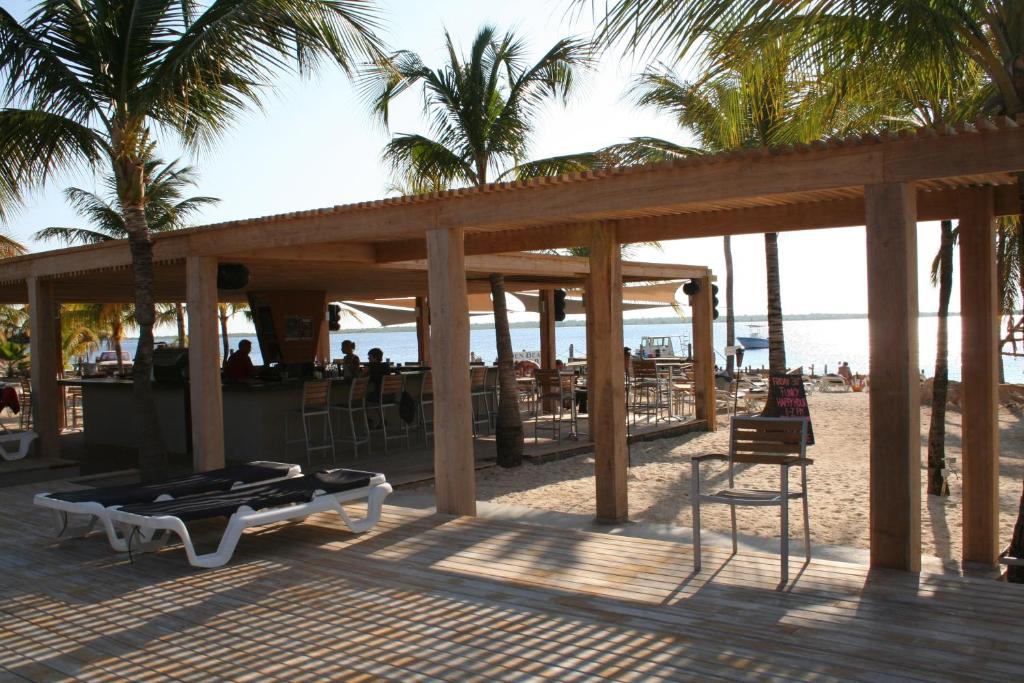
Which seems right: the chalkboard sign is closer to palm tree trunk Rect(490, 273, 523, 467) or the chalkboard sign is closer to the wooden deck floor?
palm tree trunk Rect(490, 273, 523, 467)

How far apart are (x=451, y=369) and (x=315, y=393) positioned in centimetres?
448

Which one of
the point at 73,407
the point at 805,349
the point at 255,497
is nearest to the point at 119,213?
the point at 73,407

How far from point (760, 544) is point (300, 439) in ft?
22.5

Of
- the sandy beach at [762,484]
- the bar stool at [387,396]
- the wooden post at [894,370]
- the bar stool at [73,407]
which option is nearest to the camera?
the wooden post at [894,370]

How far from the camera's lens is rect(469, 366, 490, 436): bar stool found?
44.6 feet

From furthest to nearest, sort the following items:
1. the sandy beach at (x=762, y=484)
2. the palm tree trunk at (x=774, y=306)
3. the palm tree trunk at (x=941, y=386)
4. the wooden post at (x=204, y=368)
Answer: the palm tree trunk at (x=774, y=306), the palm tree trunk at (x=941, y=386), the wooden post at (x=204, y=368), the sandy beach at (x=762, y=484)

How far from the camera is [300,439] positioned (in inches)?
466

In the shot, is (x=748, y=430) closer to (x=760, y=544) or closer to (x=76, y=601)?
(x=760, y=544)

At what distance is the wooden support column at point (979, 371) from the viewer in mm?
6113

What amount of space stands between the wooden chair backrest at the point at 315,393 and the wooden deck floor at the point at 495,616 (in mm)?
4844

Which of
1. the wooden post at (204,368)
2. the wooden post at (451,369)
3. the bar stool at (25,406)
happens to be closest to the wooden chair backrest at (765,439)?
the wooden post at (451,369)

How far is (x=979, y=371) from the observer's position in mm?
6195

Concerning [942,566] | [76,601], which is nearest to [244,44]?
[76,601]

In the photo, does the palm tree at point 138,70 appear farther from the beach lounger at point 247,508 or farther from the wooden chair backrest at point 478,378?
the wooden chair backrest at point 478,378
